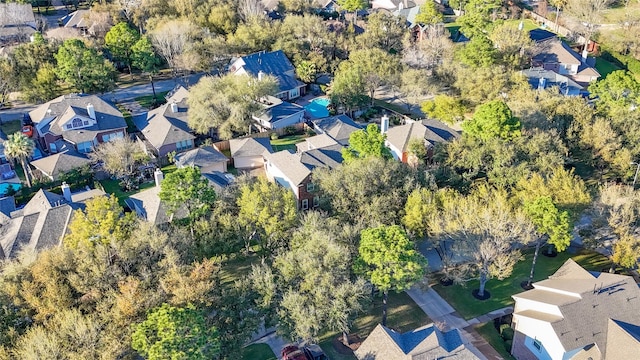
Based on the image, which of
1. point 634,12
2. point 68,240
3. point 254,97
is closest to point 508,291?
point 68,240

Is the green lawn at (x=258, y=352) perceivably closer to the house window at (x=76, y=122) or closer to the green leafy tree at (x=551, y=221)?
the green leafy tree at (x=551, y=221)

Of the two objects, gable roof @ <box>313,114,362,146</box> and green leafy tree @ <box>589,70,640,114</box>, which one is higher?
green leafy tree @ <box>589,70,640,114</box>

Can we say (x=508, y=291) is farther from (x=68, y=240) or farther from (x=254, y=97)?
(x=254, y=97)

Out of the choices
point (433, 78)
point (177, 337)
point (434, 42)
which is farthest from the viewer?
point (434, 42)

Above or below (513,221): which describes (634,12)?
below

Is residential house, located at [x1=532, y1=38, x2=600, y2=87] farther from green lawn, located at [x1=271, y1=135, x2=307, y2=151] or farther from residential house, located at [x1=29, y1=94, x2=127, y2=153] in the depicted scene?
residential house, located at [x1=29, y1=94, x2=127, y2=153]

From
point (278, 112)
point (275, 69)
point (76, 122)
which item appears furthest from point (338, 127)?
point (76, 122)

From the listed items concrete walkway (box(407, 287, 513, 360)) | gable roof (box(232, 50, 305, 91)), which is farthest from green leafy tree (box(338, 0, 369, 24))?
concrete walkway (box(407, 287, 513, 360))
